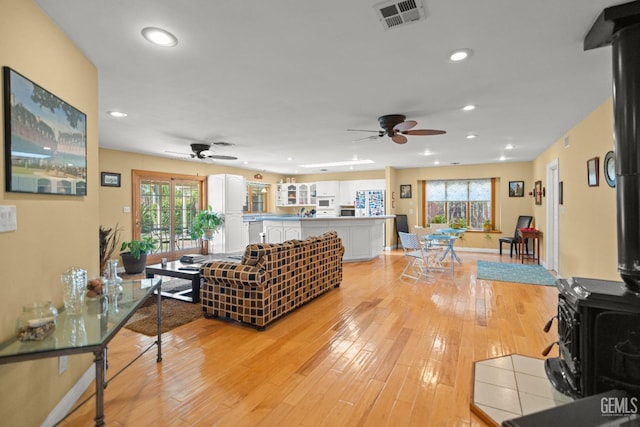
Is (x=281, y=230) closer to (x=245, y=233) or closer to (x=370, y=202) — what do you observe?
(x=245, y=233)

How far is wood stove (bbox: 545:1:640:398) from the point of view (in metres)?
1.70

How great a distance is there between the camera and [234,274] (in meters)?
3.23

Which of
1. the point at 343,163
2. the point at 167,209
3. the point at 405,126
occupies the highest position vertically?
the point at 343,163

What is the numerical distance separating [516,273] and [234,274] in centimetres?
524

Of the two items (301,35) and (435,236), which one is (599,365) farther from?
(435,236)

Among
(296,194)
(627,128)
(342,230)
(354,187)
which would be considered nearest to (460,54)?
(627,128)

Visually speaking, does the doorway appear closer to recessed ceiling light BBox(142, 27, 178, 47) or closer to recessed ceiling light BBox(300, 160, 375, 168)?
recessed ceiling light BBox(300, 160, 375, 168)

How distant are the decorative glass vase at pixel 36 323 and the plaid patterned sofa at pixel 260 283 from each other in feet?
5.62

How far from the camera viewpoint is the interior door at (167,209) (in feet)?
22.2

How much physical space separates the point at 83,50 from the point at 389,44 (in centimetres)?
221

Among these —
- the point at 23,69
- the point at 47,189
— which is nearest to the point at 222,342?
the point at 47,189

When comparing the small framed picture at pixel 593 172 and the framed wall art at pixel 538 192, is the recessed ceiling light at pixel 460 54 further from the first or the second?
the framed wall art at pixel 538 192

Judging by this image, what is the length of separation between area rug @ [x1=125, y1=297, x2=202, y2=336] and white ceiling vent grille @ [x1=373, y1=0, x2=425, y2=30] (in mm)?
3295

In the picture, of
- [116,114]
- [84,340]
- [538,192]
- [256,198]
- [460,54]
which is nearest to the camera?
[84,340]
